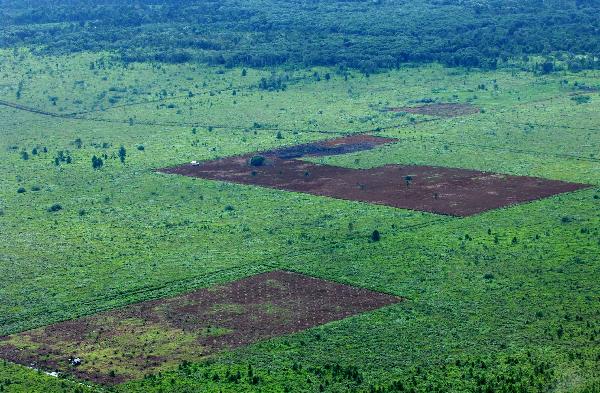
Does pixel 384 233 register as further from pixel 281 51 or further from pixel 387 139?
pixel 281 51

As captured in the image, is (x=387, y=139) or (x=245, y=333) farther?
(x=387, y=139)

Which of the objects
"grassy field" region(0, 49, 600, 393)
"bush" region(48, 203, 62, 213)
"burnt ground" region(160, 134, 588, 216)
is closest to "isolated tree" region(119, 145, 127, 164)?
"grassy field" region(0, 49, 600, 393)

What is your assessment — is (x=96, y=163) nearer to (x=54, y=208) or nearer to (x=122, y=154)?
(x=122, y=154)

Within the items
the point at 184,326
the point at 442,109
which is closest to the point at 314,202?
the point at 184,326

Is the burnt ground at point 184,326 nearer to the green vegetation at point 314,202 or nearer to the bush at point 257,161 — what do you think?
the green vegetation at point 314,202

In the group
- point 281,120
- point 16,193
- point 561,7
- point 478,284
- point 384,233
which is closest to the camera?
point 478,284

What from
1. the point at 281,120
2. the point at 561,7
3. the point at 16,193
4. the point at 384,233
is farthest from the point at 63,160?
the point at 561,7
